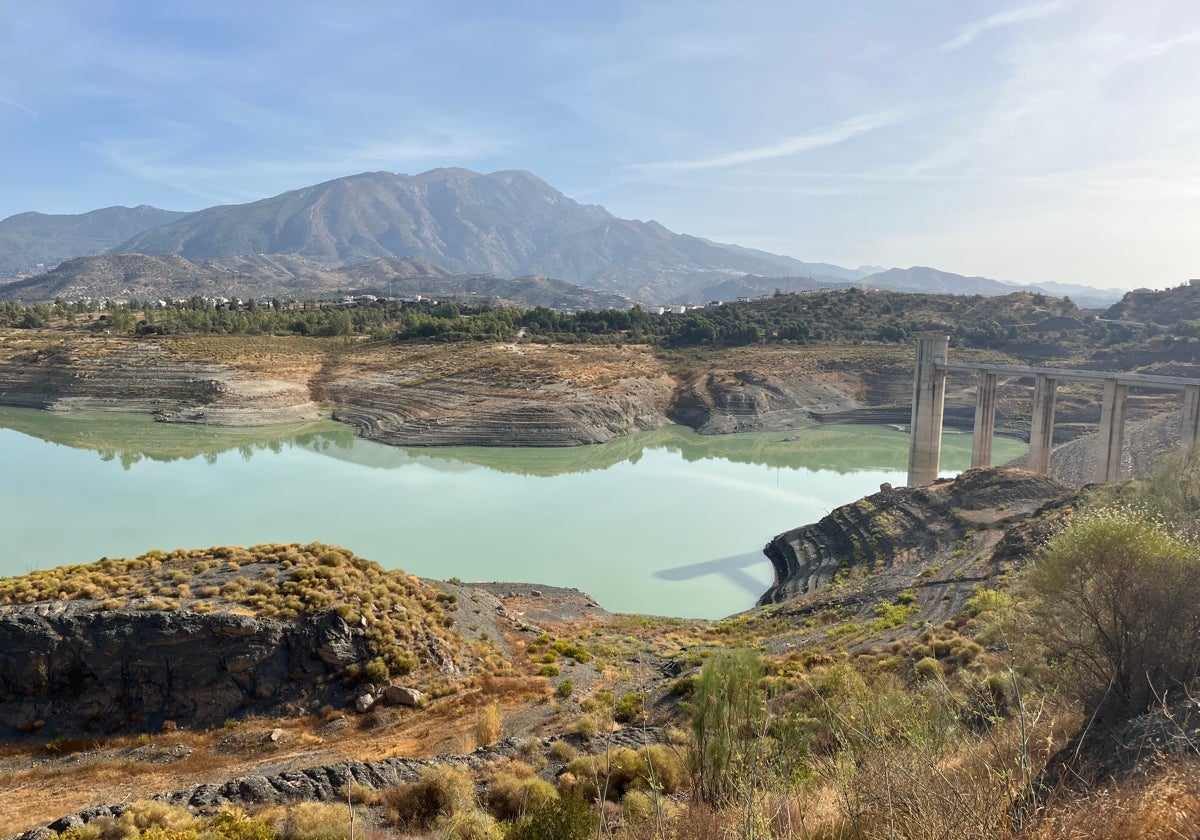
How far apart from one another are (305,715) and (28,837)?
15.1 ft

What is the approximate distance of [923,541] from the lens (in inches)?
929

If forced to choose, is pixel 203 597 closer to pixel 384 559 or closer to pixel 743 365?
pixel 384 559

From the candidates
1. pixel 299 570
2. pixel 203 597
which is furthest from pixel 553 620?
pixel 203 597

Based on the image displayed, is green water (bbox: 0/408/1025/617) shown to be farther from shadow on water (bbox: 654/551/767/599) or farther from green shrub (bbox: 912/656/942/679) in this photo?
green shrub (bbox: 912/656/942/679)

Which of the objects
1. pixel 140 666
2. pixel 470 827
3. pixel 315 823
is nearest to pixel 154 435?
pixel 140 666

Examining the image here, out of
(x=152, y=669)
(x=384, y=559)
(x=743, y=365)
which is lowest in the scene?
(x=384, y=559)

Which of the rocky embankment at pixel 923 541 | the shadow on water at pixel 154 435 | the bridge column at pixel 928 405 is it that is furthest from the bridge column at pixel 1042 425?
the shadow on water at pixel 154 435

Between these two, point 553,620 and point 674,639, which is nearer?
point 674,639

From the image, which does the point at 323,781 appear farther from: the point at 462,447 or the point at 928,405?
the point at 462,447

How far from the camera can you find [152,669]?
11383mm

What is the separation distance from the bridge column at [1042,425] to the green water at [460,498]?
8.11 meters

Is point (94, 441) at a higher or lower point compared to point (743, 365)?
lower

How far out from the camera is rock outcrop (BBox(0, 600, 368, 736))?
10.9 m

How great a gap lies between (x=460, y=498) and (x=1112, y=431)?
28.6 meters
